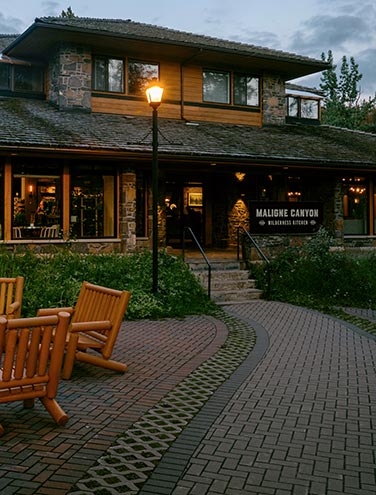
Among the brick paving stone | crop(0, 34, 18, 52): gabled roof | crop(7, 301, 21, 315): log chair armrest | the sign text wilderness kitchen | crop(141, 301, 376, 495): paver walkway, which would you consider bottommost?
crop(141, 301, 376, 495): paver walkway

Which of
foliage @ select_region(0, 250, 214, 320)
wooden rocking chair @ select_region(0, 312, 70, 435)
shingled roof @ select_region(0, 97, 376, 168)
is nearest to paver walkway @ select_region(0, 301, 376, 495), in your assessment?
wooden rocking chair @ select_region(0, 312, 70, 435)

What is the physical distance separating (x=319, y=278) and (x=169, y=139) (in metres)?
5.94

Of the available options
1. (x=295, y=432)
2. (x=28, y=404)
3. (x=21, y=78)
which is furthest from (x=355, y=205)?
(x=28, y=404)

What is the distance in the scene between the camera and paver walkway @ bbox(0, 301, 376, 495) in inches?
162

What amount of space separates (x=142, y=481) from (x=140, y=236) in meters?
14.3

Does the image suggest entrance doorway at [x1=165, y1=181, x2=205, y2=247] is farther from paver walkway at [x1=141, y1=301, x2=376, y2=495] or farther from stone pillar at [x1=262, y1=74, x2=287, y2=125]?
paver walkway at [x1=141, y1=301, x2=376, y2=495]

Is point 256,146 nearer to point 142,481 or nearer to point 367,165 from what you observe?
point 367,165

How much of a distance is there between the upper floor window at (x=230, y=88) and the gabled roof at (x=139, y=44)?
481mm

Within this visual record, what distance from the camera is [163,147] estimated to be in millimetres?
15758

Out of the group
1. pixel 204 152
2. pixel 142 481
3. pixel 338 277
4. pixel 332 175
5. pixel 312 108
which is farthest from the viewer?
pixel 312 108

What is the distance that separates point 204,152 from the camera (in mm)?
15914

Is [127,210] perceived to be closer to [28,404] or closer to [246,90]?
[246,90]

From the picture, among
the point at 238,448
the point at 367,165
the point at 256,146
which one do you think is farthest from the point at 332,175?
the point at 238,448

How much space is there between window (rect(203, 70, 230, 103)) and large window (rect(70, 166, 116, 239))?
560 cm
